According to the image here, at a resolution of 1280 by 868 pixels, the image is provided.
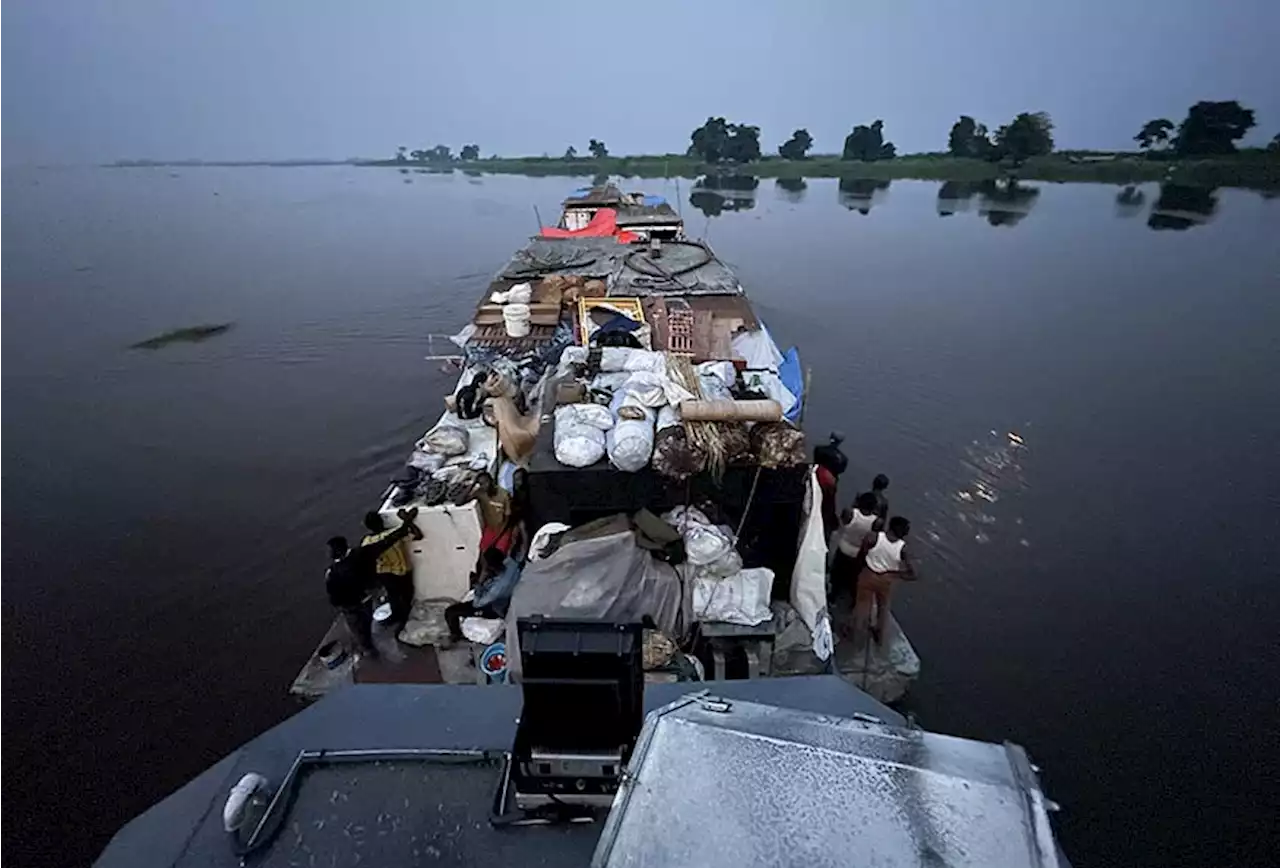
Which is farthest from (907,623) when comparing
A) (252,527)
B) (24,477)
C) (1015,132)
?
(1015,132)

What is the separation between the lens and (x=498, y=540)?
22.9 ft

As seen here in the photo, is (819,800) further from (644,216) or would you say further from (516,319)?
(644,216)

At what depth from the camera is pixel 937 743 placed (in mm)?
2121

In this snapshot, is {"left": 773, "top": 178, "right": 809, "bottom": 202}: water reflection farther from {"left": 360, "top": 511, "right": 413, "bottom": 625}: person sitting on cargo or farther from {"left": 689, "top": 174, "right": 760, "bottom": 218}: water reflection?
{"left": 360, "top": 511, "right": 413, "bottom": 625}: person sitting on cargo

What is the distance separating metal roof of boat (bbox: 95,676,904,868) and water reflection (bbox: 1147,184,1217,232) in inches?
1796

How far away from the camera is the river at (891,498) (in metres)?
7.04

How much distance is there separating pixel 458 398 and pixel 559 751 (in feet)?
22.4

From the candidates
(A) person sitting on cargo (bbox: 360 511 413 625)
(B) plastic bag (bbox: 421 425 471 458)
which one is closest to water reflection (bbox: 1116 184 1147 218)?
(B) plastic bag (bbox: 421 425 471 458)

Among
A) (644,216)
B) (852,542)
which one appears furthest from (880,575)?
(644,216)

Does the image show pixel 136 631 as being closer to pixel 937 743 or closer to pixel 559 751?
pixel 559 751

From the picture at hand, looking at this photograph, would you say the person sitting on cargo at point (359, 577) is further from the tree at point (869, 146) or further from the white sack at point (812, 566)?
the tree at point (869, 146)

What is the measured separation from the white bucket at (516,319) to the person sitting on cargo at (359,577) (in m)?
5.73

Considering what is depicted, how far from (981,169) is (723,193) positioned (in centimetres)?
3241

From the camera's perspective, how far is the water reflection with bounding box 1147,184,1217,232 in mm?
37572
